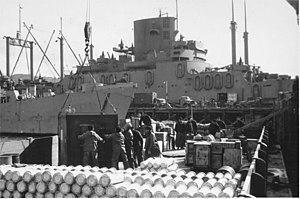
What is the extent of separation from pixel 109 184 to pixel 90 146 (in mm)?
2871

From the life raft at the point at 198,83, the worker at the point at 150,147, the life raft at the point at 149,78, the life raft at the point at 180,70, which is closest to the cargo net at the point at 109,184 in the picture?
the worker at the point at 150,147

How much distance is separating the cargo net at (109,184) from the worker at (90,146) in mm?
2157

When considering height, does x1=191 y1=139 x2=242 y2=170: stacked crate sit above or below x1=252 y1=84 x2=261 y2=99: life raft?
below

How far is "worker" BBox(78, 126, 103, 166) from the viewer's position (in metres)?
7.50

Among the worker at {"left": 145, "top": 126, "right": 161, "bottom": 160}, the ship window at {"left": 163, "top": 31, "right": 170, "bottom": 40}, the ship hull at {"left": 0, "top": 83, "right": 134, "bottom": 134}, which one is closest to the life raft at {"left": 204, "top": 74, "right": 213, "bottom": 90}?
the ship window at {"left": 163, "top": 31, "right": 170, "bottom": 40}

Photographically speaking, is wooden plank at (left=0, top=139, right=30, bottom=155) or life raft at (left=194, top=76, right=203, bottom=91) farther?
life raft at (left=194, top=76, right=203, bottom=91)

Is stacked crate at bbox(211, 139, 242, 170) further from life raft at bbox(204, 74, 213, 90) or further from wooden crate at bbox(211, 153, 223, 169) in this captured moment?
life raft at bbox(204, 74, 213, 90)

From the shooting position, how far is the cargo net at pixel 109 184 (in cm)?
430

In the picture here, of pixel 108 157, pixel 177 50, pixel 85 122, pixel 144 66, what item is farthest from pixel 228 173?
pixel 144 66

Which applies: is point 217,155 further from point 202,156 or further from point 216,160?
point 202,156

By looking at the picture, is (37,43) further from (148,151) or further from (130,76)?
(148,151)

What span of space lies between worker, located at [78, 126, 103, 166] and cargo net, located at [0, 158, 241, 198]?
2157 mm

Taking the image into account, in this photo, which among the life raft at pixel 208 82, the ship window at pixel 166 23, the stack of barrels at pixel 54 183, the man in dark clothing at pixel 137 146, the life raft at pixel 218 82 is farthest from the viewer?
the ship window at pixel 166 23

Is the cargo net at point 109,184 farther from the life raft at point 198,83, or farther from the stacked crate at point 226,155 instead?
the life raft at point 198,83
